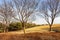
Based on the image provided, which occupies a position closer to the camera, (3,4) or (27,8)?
(27,8)

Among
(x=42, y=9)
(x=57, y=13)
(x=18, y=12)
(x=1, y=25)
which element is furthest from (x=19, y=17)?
(x=1, y=25)

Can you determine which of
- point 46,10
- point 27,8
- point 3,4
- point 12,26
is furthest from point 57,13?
point 12,26

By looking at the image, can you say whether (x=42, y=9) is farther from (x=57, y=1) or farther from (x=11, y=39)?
(x=11, y=39)

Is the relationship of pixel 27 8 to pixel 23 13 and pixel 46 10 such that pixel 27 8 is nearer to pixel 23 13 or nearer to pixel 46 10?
pixel 23 13

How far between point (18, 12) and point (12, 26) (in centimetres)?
2340

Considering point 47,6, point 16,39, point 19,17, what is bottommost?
point 16,39

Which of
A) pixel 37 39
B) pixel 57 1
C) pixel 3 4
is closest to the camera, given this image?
pixel 37 39

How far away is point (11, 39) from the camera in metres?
16.9

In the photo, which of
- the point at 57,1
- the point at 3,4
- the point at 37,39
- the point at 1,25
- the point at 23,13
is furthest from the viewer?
the point at 1,25

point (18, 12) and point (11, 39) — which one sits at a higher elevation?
point (18, 12)

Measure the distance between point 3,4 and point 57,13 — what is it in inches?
628

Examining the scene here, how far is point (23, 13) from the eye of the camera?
32.7 m

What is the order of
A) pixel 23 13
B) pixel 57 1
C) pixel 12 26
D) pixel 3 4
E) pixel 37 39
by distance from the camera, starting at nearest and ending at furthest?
pixel 37 39
pixel 23 13
pixel 57 1
pixel 3 4
pixel 12 26

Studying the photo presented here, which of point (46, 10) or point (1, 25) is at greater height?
point (46, 10)
